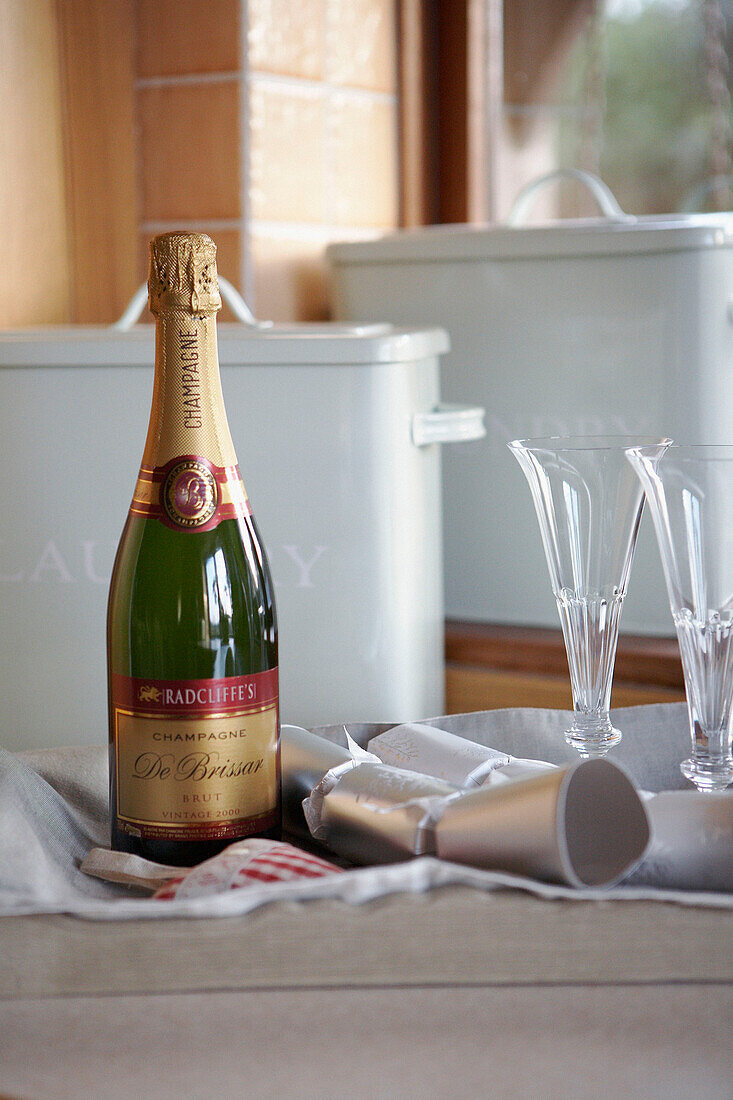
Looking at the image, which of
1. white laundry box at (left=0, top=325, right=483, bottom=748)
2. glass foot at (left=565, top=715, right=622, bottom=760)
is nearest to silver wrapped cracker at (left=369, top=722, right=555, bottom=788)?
glass foot at (left=565, top=715, right=622, bottom=760)

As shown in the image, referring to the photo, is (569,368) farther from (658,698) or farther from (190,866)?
(190,866)

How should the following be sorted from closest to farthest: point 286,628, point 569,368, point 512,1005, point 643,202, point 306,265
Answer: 1. point 512,1005
2. point 286,628
3. point 569,368
4. point 306,265
5. point 643,202

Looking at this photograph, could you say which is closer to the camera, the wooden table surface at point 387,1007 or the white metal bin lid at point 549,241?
the wooden table surface at point 387,1007

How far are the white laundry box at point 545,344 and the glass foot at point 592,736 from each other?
16.9 inches


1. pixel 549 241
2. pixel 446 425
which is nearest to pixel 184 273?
pixel 446 425

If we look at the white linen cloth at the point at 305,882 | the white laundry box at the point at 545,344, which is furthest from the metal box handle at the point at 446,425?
the white linen cloth at the point at 305,882

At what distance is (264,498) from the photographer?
2.61 feet

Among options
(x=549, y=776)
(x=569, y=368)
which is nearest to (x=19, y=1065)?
(x=549, y=776)

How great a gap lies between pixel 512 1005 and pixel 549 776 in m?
0.07

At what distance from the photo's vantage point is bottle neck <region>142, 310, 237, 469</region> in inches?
18.4

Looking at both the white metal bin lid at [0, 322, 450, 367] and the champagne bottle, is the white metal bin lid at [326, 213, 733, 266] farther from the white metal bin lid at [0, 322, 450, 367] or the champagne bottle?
the champagne bottle

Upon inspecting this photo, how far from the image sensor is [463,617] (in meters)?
1.04

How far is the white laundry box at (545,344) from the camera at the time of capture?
3.00 ft

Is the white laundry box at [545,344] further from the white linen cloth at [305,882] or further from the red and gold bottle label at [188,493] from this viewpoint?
the red and gold bottle label at [188,493]
